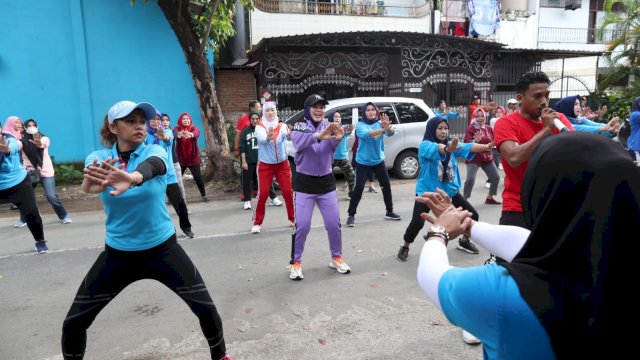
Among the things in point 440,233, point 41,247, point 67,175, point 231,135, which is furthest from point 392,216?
point 67,175

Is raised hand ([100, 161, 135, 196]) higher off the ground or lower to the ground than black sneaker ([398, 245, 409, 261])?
higher

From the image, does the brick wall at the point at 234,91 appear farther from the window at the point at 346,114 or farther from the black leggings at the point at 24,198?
the black leggings at the point at 24,198

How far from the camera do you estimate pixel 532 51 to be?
1549 centimetres

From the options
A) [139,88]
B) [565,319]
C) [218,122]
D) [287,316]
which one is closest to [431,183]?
[287,316]

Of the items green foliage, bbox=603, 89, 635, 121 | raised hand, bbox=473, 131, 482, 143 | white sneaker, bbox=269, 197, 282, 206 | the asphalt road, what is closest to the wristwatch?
the asphalt road

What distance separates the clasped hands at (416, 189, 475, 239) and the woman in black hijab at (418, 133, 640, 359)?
1.23ft

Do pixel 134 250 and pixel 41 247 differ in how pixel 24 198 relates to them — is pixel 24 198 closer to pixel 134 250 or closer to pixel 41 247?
pixel 41 247

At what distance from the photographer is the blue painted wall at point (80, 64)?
36.7ft

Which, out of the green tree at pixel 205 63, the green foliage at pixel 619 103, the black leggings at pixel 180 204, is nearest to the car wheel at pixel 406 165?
the green tree at pixel 205 63

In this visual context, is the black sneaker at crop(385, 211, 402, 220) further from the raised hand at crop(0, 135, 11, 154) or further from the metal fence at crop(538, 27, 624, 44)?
the metal fence at crop(538, 27, 624, 44)

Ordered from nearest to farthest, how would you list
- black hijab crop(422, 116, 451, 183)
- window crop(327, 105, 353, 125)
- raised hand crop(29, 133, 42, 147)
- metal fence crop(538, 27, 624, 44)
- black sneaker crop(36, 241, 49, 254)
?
black hijab crop(422, 116, 451, 183) → black sneaker crop(36, 241, 49, 254) → raised hand crop(29, 133, 42, 147) → window crop(327, 105, 353, 125) → metal fence crop(538, 27, 624, 44)

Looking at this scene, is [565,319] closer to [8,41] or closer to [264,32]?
[8,41]

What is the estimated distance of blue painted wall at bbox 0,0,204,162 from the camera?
440 inches

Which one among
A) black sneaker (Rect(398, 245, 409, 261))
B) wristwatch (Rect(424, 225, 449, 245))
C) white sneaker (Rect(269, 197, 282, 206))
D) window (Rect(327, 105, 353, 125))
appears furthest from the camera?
window (Rect(327, 105, 353, 125))
